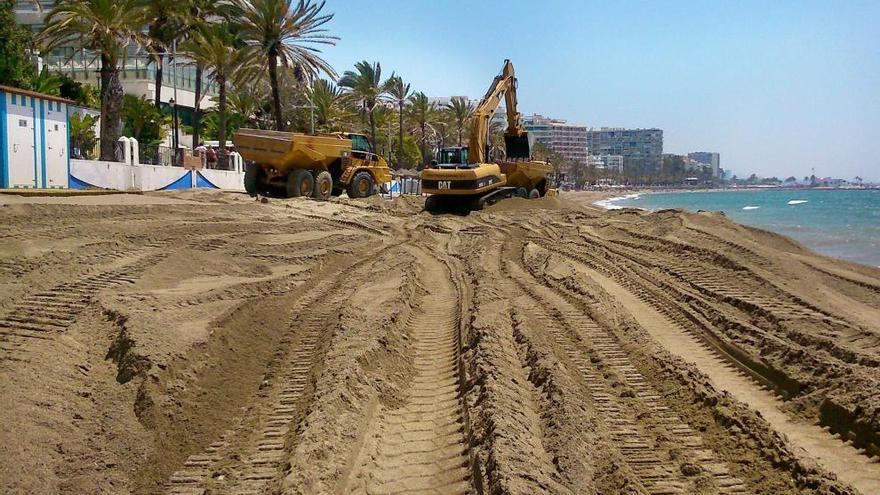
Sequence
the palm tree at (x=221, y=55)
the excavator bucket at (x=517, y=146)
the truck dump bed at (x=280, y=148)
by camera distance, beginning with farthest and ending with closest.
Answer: the palm tree at (x=221, y=55)
the excavator bucket at (x=517, y=146)
the truck dump bed at (x=280, y=148)

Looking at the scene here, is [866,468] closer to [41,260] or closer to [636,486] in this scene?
[636,486]

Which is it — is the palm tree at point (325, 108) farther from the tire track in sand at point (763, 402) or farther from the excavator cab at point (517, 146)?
the tire track in sand at point (763, 402)

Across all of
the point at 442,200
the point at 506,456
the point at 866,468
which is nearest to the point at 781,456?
the point at 866,468

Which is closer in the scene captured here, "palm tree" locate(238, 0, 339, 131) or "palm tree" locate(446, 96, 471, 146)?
"palm tree" locate(238, 0, 339, 131)

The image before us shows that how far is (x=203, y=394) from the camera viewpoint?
627 cm

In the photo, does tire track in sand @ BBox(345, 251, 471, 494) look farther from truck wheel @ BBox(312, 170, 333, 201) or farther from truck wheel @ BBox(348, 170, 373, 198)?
truck wheel @ BBox(348, 170, 373, 198)

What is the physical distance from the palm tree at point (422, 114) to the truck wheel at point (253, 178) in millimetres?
41586

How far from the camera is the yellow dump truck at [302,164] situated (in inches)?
962

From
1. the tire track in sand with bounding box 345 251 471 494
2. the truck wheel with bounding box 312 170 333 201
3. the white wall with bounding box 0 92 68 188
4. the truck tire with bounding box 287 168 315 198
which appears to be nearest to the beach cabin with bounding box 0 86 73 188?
the white wall with bounding box 0 92 68 188

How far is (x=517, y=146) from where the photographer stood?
30.2m

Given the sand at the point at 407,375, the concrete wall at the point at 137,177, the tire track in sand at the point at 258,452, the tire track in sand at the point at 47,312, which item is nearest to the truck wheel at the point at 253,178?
the concrete wall at the point at 137,177

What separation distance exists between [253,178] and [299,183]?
1.90m

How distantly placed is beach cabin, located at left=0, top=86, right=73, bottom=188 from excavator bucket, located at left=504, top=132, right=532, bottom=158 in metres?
16.1

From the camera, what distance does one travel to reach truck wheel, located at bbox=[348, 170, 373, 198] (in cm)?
2758
